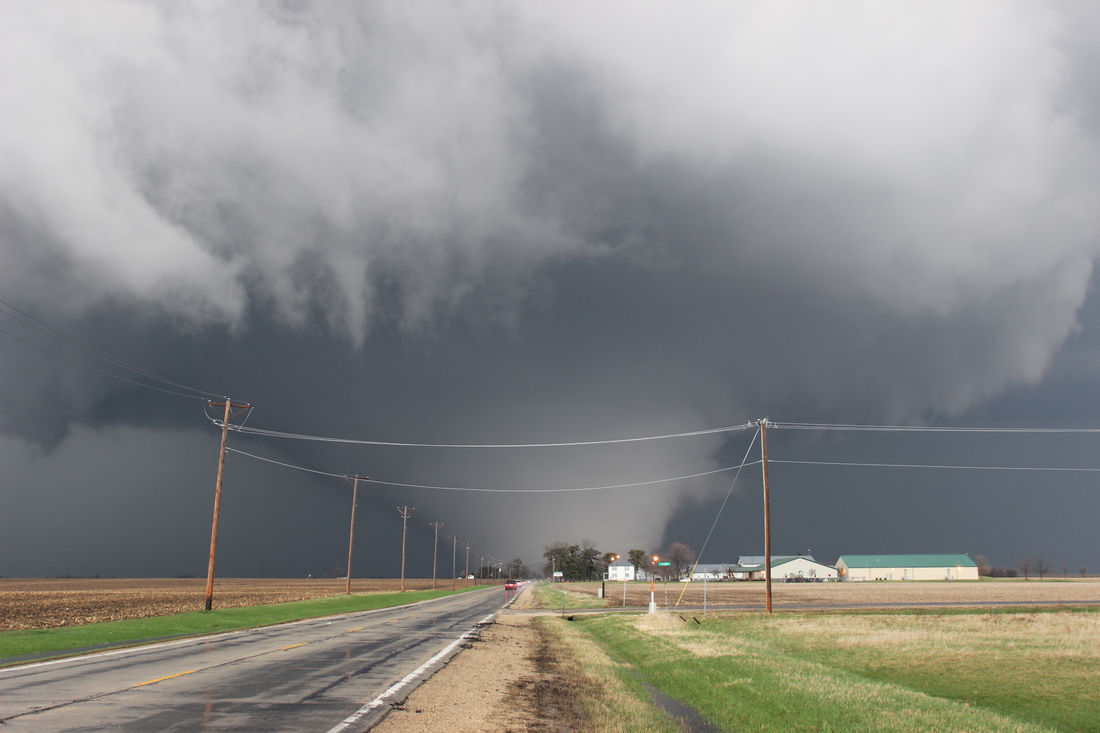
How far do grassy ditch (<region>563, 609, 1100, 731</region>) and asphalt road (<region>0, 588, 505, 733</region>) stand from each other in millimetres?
7418

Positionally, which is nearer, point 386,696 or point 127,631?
point 386,696

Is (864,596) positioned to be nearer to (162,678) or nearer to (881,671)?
(881,671)

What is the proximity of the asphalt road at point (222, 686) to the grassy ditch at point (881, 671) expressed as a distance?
24.3 ft

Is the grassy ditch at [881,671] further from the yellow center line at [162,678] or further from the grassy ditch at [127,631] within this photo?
the grassy ditch at [127,631]

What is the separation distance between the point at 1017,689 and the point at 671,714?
996cm

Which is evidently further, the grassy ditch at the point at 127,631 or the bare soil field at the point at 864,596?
the bare soil field at the point at 864,596

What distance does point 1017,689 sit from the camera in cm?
1886

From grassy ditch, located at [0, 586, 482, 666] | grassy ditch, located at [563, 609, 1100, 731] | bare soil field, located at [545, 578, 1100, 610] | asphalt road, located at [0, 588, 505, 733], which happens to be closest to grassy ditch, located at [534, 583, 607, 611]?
bare soil field, located at [545, 578, 1100, 610]

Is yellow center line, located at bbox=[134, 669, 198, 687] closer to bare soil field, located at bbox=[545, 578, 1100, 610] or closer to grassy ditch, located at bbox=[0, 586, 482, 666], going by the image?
grassy ditch, located at bbox=[0, 586, 482, 666]

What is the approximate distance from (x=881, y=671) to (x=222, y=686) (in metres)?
19.0

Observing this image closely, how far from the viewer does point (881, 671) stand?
22.8 m

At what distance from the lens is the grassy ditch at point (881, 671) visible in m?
15.0

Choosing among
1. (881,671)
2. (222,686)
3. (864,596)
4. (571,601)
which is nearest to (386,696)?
(222,686)

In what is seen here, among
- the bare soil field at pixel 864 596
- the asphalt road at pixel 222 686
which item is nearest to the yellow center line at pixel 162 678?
the asphalt road at pixel 222 686
